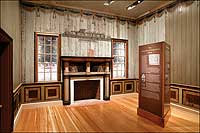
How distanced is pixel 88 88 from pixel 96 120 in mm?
2340

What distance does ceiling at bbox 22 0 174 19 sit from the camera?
509 cm

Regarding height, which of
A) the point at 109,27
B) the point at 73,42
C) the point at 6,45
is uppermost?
the point at 109,27

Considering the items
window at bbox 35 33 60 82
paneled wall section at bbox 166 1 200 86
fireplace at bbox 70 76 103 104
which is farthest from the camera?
fireplace at bbox 70 76 103 104

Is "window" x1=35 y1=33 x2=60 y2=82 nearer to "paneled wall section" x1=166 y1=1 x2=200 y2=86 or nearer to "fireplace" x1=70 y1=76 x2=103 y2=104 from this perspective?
"fireplace" x1=70 y1=76 x2=103 y2=104

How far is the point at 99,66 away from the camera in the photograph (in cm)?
595

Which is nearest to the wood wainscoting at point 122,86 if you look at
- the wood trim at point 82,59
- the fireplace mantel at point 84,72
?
the fireplace mantel at point 84,72

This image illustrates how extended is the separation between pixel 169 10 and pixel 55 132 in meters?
5.22

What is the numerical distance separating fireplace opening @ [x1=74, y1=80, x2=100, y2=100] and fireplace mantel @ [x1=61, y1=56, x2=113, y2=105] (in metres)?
0.29

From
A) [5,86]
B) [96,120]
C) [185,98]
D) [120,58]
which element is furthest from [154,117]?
[120,58]

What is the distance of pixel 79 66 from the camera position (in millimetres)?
5684

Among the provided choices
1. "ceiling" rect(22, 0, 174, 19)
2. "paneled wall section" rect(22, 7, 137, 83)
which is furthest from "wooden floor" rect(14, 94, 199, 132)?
"ceiling" rect(22, 0, 174, 19)

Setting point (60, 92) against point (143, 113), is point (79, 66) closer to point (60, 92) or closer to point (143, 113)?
point (60, 92)

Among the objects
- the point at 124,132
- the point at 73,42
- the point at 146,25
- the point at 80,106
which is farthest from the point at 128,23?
the point at 124,132

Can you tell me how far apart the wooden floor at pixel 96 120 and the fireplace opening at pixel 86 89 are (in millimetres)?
1077
